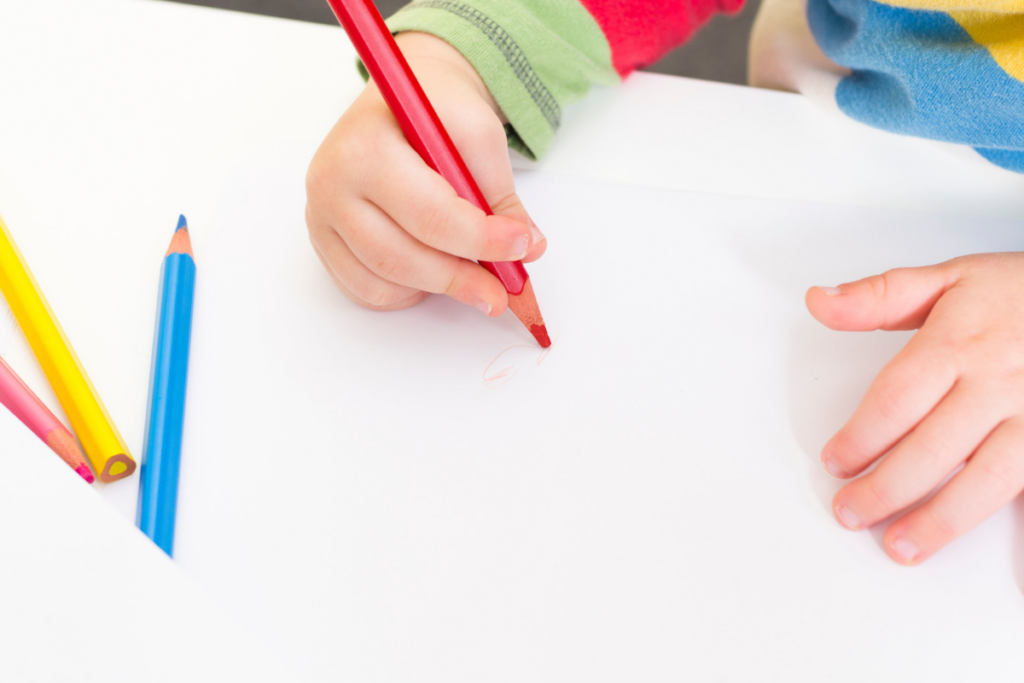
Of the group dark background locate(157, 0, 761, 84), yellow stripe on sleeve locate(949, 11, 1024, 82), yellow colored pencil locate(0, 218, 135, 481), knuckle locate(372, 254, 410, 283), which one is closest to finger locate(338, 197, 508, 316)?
knuckle locate(372, 254, 410, 283)

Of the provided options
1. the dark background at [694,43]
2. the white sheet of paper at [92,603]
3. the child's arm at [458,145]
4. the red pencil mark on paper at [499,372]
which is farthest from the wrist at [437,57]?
the dark background at [694,43]

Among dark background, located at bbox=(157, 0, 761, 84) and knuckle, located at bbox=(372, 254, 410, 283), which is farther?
dark background, located at bbox=(157, 0, 761, 84)

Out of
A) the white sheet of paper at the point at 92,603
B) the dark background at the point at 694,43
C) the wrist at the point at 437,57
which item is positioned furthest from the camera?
the dark background at the point at 694,43

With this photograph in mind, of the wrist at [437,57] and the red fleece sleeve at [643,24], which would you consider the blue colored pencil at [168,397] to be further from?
the red fleece sleeve at [643,24]

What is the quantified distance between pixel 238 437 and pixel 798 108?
32 centimetres

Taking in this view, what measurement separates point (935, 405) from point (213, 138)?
1.14ft

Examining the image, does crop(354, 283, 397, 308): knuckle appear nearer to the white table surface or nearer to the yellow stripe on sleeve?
the white table surface

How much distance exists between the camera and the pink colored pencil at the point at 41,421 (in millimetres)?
245

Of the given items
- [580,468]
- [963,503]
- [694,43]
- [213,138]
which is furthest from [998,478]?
[694,43]

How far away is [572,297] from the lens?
0.99ft

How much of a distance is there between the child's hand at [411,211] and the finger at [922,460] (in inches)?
5.9

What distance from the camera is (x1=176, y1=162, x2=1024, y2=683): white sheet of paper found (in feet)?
0.75

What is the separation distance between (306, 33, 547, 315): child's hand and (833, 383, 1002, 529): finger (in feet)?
0.49

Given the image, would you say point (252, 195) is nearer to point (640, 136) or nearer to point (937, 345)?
point (640, 136)
